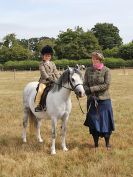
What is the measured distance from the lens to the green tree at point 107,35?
382 ft

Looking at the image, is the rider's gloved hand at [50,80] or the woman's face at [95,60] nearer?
the woman's face at [95,60]

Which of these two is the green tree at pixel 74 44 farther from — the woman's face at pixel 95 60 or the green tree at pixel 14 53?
the woman's face at pixel 95 60

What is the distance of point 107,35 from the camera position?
11644 cm

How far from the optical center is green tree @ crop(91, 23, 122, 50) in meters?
116

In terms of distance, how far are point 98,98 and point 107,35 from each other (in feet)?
360

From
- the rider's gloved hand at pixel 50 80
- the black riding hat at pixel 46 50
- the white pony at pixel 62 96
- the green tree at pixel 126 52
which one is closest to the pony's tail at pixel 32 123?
the white pony at pixel 62 96

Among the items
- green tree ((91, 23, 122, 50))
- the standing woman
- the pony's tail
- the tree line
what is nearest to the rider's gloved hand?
the standing woman

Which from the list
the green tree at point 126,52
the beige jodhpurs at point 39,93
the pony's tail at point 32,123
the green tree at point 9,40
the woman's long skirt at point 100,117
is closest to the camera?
the woman's long skirt at point 100,117

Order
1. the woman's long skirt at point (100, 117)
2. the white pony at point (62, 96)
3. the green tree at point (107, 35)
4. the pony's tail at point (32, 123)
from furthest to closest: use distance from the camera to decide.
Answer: the green tree at point (107, 35), the pony's tail at point (32, 123), the woman's long skirt at point (100, 117), the white pony at point (62, 96)

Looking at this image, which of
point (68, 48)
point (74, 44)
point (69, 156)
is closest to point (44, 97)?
point (69, 156)

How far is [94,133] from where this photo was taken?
8602 millimetres

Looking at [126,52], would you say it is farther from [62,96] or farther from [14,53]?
[62,96]

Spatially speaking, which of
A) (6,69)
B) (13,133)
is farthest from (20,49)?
(13,133)

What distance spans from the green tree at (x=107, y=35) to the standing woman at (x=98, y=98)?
357ft
